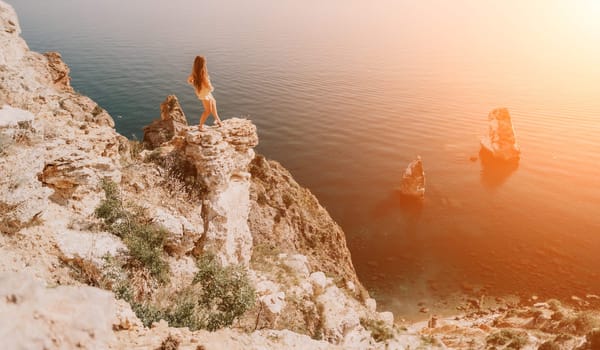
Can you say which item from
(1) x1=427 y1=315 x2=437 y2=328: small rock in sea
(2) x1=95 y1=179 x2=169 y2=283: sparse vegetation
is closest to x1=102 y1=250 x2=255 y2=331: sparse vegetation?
(2) x1=95 y1=179 x2=169 y2=283: sparse vegetation

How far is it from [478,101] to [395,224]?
2436 inches

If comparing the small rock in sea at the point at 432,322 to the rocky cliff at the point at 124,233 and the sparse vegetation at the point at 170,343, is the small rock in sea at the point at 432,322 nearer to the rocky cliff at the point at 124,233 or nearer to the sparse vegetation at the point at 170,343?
the rocky cliff at the point at 124,233

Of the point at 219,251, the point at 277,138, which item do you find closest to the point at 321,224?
the point at 219,251

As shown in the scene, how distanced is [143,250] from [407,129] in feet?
227

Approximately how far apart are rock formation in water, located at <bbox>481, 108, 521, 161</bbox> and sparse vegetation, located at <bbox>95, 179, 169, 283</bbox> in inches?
2621

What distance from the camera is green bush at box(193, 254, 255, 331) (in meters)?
11.0

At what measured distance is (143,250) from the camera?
11.1m

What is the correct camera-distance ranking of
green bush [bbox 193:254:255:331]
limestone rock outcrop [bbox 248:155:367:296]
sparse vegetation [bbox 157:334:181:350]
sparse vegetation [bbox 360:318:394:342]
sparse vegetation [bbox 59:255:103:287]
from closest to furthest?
sparse vegetation [bbox 157:334:181:350], sparse vegetation [bbox 59:255:103:287], green bush [bbox 193:254:255:331], sparse vegetation [bbox 360:318:394:342], limestone rock outcrop [bbox 248:155:367:296]

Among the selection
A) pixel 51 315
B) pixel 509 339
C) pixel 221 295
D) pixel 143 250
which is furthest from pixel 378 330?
pixel 51 315

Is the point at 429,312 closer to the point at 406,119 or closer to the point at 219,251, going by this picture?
the point at 219,251

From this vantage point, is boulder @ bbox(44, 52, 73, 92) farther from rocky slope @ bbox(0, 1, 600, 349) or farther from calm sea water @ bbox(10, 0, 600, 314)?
calm sea water @ bbox(10, 0, 600, 314)

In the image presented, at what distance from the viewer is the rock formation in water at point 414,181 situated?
49.2 metres

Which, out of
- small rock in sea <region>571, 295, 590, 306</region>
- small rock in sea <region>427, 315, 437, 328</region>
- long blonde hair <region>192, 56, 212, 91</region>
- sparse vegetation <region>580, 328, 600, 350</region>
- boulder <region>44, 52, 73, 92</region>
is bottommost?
small rock in sea <region>427, 315, 437, 328</region>

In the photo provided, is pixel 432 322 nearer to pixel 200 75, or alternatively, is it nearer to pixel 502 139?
pixel 200 75
